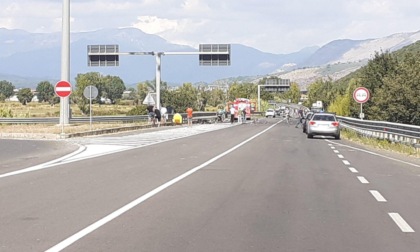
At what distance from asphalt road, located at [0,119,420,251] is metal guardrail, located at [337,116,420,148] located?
6860mm

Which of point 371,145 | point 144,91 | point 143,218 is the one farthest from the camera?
point 144,91

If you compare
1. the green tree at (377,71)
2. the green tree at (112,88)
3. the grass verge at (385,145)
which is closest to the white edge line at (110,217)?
the grass verge at (385,145)

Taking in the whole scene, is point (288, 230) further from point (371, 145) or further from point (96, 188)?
point (371, 145)

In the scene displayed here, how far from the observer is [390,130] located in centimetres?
3066

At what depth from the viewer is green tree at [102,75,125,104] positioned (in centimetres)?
17500

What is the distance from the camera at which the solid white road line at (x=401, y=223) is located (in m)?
9.09

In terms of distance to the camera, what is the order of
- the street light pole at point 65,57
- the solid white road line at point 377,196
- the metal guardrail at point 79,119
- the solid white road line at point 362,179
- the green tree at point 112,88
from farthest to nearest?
the green tree at point 112,88 → the metal guardrail at point 79,119 → the street light pole at point 65,57 → the solid white road line at point 362,179 → the solid white road line at point 377,196

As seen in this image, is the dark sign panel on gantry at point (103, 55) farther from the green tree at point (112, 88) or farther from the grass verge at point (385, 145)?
the green tree at point (112, 88)

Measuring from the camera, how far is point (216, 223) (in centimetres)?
951

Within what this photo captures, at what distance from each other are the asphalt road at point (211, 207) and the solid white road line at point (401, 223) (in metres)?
0.01

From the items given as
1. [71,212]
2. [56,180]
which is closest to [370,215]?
[71,212]

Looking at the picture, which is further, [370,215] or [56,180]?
[56,180]

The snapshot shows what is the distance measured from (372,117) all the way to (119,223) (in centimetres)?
4217

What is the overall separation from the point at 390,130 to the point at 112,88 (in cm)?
15842
